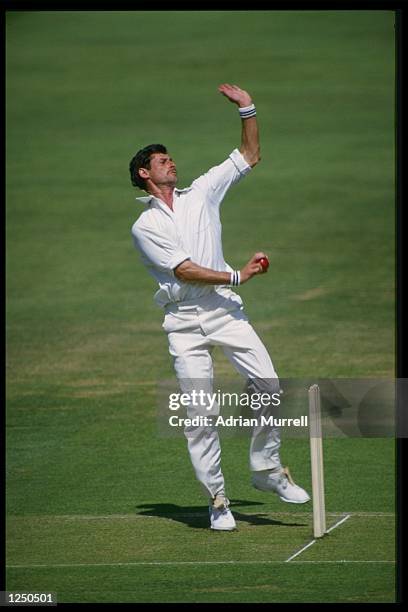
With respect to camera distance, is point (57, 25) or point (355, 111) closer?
point (355, 111)

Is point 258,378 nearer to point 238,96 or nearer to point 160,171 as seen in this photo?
point 160,171

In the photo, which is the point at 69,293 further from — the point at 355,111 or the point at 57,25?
the point at 57,25

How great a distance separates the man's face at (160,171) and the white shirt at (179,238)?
0.41 ft

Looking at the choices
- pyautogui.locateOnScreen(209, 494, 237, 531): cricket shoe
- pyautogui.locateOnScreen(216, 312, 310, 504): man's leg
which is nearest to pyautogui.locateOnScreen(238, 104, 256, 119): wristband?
pyautogui.locateOnScreen(216, 312, 310, 504): man's leg

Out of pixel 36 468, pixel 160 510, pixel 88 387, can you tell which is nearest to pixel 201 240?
pixel 160 510

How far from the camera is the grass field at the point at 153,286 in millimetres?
8266

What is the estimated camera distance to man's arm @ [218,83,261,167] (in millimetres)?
8984

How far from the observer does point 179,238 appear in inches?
348

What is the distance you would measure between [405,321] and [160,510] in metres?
3.40

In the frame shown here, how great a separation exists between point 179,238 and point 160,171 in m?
0.47

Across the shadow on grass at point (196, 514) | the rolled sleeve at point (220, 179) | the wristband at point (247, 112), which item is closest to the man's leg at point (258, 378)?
the shadow on grass at point (196, 514)

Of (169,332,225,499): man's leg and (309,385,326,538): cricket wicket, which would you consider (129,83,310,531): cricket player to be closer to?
(169,332,225,499): man's leg

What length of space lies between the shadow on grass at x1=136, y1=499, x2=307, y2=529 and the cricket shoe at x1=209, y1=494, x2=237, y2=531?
0.17m

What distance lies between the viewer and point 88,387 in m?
14.1
